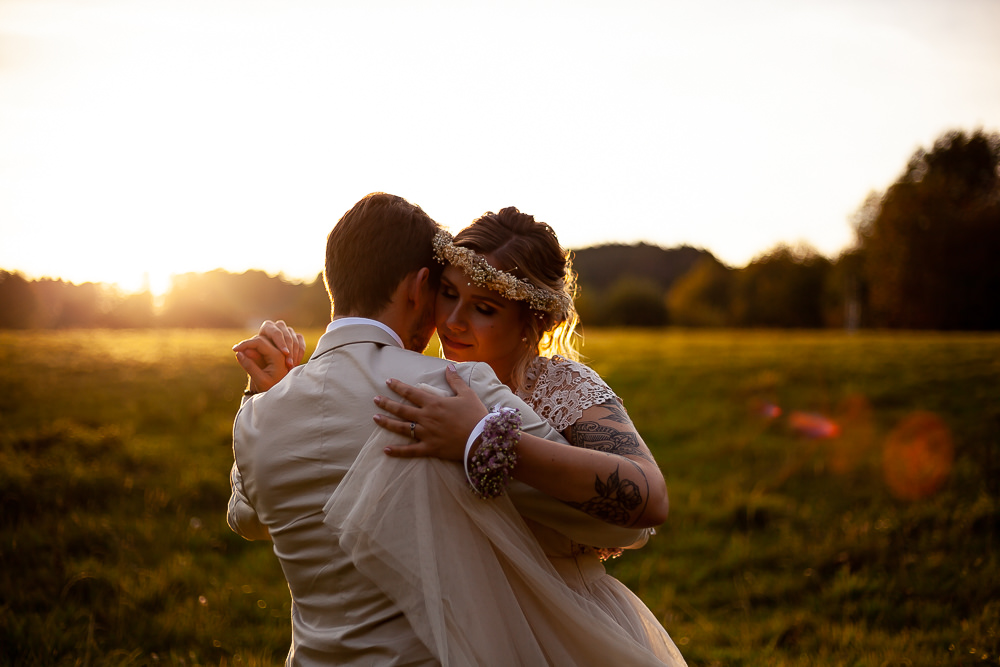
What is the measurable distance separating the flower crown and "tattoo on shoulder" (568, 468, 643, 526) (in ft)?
4.21

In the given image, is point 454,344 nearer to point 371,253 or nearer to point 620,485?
point 371,253

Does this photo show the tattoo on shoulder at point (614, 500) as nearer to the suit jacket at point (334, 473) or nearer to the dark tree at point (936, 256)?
the suit jacket at point (334, 473)

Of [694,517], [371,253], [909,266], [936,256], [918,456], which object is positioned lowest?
[694,517]

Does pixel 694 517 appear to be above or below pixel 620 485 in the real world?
below

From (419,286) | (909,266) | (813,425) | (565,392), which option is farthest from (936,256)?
(419,286)

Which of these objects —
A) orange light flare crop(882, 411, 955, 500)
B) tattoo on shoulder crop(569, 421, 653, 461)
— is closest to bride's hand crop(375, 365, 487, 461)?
tattoo on shoulder crop(569, 421, 653, 461)

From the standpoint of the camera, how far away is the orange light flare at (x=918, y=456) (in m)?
8.70

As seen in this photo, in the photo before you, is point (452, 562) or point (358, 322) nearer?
point (452, 562)


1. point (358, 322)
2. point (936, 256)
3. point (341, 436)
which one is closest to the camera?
point (341, 436)

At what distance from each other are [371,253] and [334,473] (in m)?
0.86

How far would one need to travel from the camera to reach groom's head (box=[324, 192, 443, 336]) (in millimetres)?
2551

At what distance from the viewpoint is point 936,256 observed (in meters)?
46.2

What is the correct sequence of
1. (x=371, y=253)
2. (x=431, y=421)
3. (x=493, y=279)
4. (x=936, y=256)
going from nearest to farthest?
(x=431, y=421)
(x=371, y=253)
(x=493, y=279)
(x=936, y=256)

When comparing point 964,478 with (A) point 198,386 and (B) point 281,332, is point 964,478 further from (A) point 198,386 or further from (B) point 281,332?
(A) point 198,386
